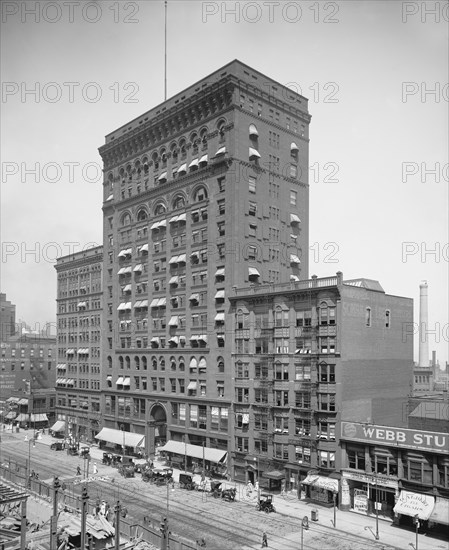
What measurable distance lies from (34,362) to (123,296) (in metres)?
60.1

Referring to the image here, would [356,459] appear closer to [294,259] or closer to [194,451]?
[194,451]

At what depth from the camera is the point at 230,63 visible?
74.5m

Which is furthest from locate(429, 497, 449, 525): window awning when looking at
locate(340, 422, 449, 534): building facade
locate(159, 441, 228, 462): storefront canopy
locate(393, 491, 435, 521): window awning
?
locate(159, 441, 228, 462): storefront canopy

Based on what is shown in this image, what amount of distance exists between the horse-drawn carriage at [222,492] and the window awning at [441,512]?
2024cm

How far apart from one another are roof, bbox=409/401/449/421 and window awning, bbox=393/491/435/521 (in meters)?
12.4

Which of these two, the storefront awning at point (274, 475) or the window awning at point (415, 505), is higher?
the window awning at point (415, 505)

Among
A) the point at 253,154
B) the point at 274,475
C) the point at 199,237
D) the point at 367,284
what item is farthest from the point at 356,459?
the point at 253,154

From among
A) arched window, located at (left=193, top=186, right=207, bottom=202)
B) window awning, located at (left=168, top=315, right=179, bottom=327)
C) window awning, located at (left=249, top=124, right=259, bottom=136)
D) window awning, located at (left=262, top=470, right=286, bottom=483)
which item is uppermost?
window awning, located at (left=249, top=124, right=259, bottom=136)

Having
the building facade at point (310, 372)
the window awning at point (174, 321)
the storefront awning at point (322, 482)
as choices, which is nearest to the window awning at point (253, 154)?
the building facade at point (310, 372)

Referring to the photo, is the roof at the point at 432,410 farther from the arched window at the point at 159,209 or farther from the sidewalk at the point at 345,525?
the arched window at the point at 159,209

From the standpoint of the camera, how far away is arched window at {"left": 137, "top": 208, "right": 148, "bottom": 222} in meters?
Result: 90.3

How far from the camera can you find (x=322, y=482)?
→ 190 feet

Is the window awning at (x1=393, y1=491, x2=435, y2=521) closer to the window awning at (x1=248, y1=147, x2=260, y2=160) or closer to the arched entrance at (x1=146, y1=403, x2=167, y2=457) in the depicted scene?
the arched entrance at (x1=146, y1=403, x2=167, y2=457)

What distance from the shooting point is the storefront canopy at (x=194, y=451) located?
69938 millimetres
